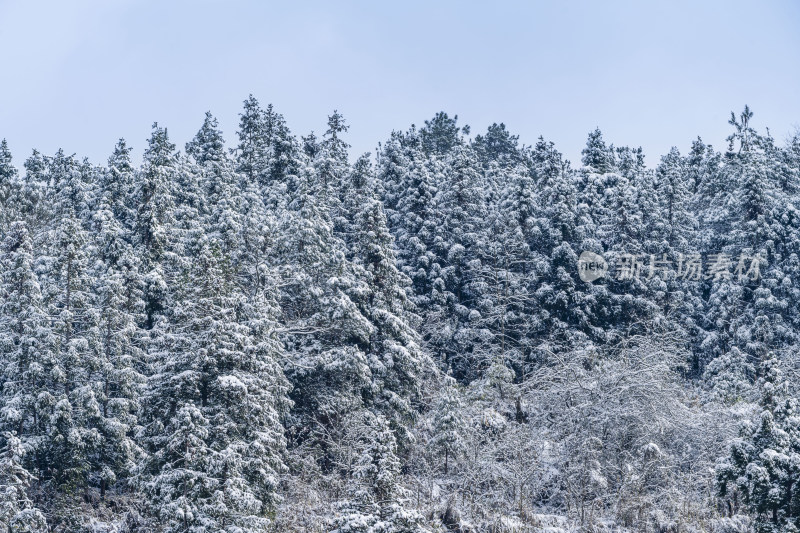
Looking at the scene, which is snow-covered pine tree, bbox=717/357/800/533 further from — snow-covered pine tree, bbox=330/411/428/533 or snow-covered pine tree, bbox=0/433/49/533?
snow-covered pine tree, bbox=0/433/49/533

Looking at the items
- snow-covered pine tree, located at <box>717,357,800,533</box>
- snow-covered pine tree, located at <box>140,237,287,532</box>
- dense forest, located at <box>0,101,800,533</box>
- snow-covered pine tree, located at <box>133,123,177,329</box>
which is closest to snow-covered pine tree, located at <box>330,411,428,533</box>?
dense forest, located at <box>0,101,800,533</box>

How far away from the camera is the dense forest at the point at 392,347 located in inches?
884

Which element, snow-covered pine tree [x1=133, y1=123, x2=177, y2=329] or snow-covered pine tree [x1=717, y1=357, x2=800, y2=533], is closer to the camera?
snow-covered pine tree [x1=717, y1=357, x2=800, y2=533]

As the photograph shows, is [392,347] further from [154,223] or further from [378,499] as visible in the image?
[378,499]

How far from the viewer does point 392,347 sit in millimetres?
32031

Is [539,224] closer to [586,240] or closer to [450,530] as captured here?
[586,240]

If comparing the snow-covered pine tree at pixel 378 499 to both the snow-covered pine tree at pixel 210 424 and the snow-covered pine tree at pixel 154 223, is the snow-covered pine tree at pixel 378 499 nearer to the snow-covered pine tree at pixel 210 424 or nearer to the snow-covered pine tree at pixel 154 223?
the snow-covered pine tree at pixel 210 424

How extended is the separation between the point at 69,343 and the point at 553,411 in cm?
1798

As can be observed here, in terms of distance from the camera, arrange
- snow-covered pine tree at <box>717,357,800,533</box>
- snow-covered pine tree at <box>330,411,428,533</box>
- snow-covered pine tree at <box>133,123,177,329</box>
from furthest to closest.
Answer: snow-covered pine tree at <box>133,123,177,329</box>, snow-covered pine tree at <box>717,357,800,533</box>, snow-covered pine tree at <box>330,411,428,533</box>

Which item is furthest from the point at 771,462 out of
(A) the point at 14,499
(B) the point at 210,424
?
(A) the point at 14,499

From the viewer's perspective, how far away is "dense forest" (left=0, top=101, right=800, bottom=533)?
2245cm

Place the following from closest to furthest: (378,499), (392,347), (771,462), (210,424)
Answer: (378,499) < (771,462) < (210,424) < (392,347)

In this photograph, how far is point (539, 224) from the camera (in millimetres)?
47156

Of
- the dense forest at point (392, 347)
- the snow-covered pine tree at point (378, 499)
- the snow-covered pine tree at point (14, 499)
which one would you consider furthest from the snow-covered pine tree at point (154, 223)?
the snow-covered pine tree at point (378, 499)
